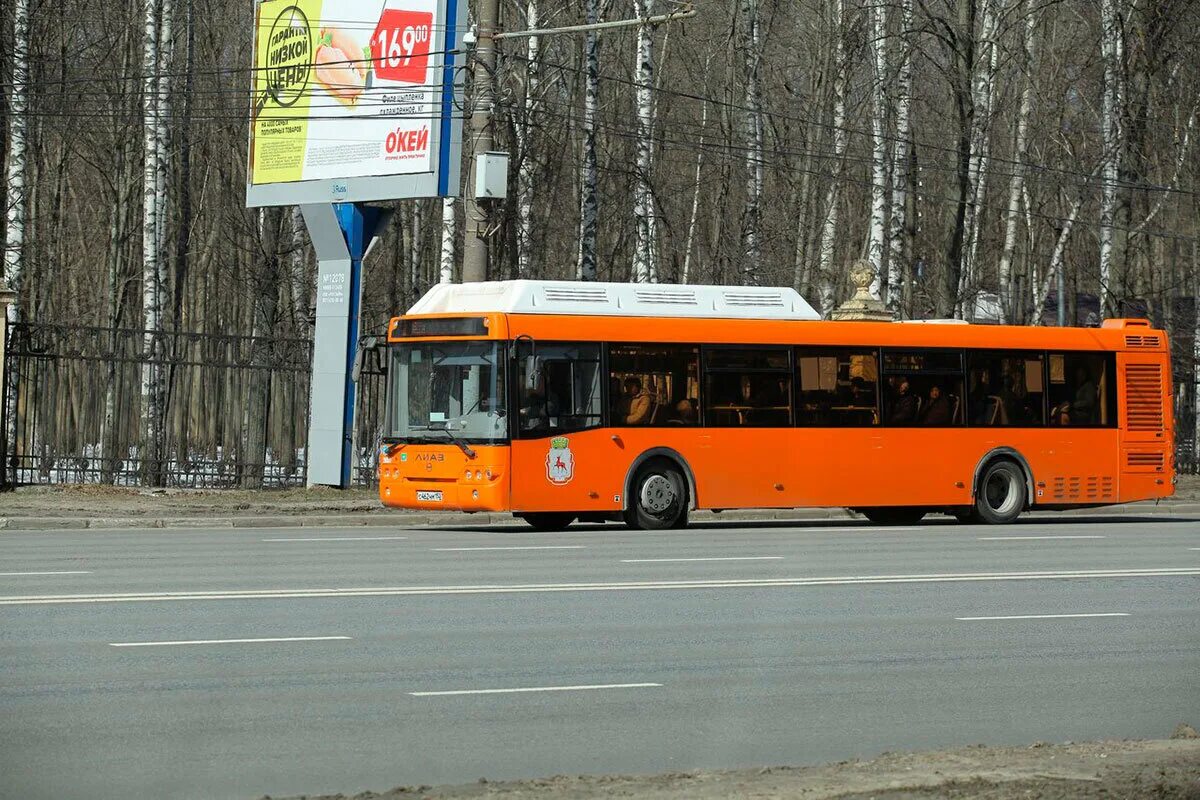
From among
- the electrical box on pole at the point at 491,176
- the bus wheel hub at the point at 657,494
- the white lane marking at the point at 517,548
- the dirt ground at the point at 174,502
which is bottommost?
the white lane marking at the point at 517,548

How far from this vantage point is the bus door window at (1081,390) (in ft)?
88.9

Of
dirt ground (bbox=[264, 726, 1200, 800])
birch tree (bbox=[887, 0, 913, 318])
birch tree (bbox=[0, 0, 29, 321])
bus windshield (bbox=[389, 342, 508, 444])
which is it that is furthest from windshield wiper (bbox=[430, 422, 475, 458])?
dirt ground (bbox=[264, 726, 1200, 800])

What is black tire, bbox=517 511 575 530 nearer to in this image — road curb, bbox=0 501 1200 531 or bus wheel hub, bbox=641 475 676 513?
bus wheel hub, bbox=641 475 676 513

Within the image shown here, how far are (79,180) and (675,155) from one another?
18.4 metres

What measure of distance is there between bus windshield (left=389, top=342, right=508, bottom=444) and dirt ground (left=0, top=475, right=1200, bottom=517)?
2880 millimetres

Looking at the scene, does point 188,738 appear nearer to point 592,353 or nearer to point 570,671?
point 570,671

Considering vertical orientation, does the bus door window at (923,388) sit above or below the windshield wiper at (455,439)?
above

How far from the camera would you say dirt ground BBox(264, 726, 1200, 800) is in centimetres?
696

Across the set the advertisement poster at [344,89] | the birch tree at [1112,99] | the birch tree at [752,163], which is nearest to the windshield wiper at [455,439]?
the advertisement poster at [344,89]

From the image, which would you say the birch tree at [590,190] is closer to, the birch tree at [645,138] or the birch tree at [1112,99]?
the birch tree at [645,138]

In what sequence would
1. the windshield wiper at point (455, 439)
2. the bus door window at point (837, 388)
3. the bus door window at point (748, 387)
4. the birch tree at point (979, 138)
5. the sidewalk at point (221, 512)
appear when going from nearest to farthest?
the windshield wiper at point (455, 439)
the sidewalk at point (221, 512)
the bus door window at point (748, 387)
the bus door window at point (837, 388)
the birch tree at point (979, 138)

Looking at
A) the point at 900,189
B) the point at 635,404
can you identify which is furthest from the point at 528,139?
the point at 635,404

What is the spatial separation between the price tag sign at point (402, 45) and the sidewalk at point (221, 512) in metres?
6.20

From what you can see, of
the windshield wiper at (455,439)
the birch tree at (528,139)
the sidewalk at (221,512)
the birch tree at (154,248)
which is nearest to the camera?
the windshield wiper at (455,439)
